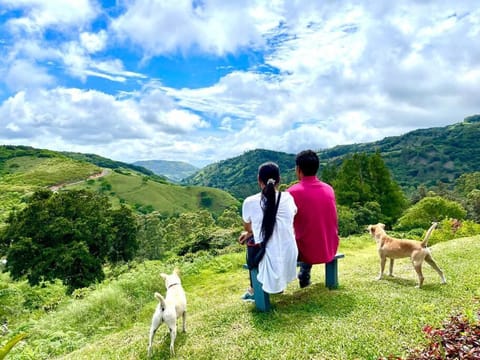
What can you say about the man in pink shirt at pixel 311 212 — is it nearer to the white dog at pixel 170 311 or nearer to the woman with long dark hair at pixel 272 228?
the woman with long dark hair at pixel 272 228

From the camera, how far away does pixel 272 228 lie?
6.34 metres

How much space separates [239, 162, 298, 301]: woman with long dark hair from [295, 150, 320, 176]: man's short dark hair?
2.61 ft

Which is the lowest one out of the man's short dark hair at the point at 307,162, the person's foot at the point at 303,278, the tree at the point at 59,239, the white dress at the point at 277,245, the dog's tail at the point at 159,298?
the tree at the point at 59,239

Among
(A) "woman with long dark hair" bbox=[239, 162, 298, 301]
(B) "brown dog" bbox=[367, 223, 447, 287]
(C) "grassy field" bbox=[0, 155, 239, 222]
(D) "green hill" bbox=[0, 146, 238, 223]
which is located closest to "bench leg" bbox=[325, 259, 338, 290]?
(B) "brown dog" bbox=[367, 223, 447, 287]

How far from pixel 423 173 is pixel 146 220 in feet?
470

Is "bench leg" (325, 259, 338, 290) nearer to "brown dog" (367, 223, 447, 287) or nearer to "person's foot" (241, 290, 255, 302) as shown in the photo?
"brown dog" (367, 223, 447, 287)

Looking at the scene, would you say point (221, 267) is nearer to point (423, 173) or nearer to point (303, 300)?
point (303, 300)

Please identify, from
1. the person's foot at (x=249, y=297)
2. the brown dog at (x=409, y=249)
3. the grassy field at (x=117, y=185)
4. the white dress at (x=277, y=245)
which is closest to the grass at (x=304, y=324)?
the person's foot at (x=249, y=297)

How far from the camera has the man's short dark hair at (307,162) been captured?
23.0 ft

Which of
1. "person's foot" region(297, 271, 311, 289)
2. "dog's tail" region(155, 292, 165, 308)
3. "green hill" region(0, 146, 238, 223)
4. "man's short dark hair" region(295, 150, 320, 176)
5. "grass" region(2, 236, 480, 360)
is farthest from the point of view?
"green hill" region(0, 146, 238, 223)

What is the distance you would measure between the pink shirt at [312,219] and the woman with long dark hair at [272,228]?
588 millimetres

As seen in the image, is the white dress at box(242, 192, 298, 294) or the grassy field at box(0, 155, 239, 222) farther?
the grassy field at box(0, 155, 239, 222)

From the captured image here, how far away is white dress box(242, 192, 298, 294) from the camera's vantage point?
20.8ft

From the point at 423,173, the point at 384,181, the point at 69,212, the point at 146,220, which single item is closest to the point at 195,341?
the point at 69,212
